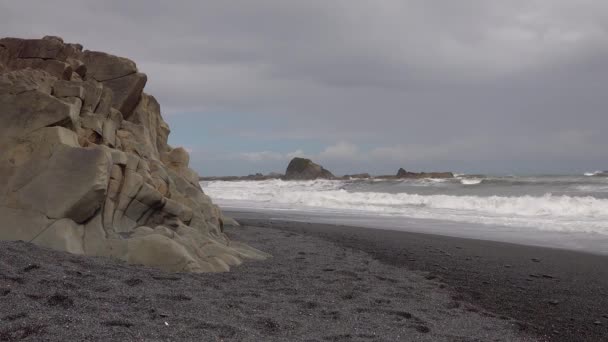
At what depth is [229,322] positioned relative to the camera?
5.16 metres

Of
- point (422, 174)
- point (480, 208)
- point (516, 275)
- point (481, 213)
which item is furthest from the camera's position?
point (422, 174)

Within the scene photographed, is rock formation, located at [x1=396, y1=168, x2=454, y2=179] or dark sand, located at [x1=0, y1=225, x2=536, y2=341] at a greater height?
rock formation, located at [x1=396, y1=168, x2=454, y2=179]

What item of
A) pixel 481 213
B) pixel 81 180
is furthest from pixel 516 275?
pixel 481 213

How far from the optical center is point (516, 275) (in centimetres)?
886

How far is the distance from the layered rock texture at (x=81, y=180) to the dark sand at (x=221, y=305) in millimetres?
680

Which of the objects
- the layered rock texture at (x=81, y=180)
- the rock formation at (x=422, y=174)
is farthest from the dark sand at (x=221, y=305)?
the rock formation at (x=422, y=174)

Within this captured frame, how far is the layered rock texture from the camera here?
7.77 meters

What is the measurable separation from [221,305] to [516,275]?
5.33m

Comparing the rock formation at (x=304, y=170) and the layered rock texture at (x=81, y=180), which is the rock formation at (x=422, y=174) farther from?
the layered rock texture at (x=81, y=180)

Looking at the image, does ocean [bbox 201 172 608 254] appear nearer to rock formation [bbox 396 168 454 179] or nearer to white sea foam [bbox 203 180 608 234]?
white sea foam [bbox 203 180 608 234]

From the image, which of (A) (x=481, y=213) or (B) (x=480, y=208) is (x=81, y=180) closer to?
(A) (x=481, y=213)

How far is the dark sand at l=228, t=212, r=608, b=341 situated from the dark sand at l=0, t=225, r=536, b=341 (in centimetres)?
45

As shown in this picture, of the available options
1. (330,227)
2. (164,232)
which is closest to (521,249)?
(330,227)

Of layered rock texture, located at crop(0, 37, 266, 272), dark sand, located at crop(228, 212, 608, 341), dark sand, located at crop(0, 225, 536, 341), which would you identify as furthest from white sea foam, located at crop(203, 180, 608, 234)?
layered rock texture, located at crop(0, 37, 266, 272)
